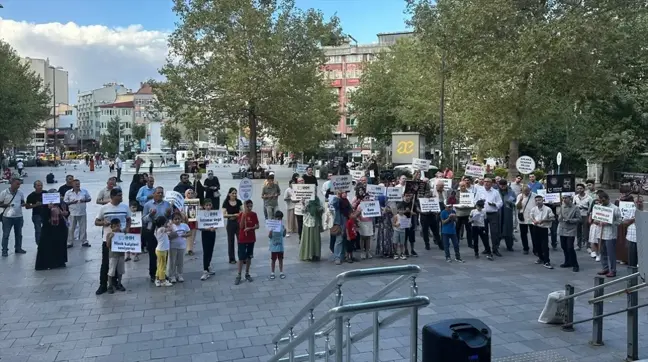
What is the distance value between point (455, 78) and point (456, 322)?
78.1ft

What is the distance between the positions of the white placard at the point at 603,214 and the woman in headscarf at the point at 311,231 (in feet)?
18.5

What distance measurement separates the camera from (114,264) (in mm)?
9688

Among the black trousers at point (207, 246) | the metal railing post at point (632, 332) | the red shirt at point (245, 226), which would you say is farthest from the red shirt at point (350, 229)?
the metal railing post at point (632, 332)

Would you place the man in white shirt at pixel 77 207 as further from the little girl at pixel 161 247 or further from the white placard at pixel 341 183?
the white placard at pixel 341 183

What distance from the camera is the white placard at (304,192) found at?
13.1 metres

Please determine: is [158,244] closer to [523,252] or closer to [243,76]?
[523,252]

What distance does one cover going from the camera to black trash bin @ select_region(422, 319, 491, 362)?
381cm

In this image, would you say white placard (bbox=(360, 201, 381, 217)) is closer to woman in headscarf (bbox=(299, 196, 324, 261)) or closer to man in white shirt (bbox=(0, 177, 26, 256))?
woman in headscarf (bbox=(299, 196, 324, 261))

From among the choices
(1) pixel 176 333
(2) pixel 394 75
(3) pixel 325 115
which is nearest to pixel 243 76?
(3) pixel 325 115

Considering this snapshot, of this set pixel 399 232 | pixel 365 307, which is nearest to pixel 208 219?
pixel 399 232

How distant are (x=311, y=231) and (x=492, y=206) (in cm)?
438

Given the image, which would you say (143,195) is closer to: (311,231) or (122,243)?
(122,243)

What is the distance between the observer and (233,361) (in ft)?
21.5

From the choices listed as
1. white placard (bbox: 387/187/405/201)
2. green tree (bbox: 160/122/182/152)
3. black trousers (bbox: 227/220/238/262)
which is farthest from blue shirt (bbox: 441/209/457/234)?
green tree (bbox: 160/122/182/152)
